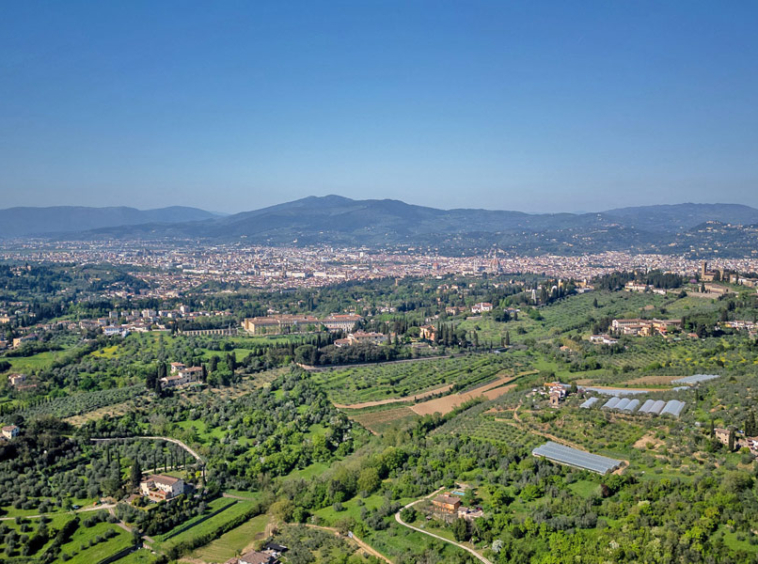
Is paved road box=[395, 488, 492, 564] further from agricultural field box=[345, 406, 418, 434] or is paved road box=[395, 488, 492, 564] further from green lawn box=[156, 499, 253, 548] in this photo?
agricultural field box=[345, 406, 418, 434]

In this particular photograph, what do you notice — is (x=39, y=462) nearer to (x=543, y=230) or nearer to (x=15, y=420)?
(x=15, y=420)

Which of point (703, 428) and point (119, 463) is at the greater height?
point (703, 428)

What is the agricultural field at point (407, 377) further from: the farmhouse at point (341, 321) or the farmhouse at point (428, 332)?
the farmhouse at point (341, 321)

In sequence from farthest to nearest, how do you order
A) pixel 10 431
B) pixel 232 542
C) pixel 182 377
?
pixel 182 377, pixel 10 431, pixel 232 542

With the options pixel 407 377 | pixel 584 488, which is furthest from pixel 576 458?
pixel 407 377

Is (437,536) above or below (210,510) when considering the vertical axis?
above

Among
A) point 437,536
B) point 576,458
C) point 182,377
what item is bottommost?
point 437,536

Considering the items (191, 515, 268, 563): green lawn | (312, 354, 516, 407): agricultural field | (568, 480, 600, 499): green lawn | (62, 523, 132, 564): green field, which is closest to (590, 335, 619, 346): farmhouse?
(312, 354, 516, 407): agricultural field

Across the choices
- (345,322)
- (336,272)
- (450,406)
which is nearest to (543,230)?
(336,272)

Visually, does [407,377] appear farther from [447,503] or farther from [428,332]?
[447,503]
